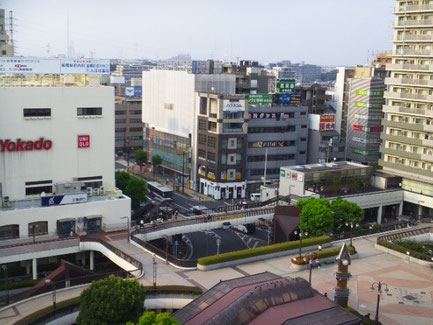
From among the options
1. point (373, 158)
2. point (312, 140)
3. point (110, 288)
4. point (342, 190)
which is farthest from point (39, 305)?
point (373, 158)

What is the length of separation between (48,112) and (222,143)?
33.0 meters

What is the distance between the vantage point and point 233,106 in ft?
284

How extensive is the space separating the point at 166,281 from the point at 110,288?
474 inches

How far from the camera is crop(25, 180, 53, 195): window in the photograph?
198ft

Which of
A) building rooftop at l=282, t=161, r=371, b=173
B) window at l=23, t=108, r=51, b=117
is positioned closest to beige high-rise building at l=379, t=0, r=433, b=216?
building rooftop at l=282, t=161, r=371, b=173

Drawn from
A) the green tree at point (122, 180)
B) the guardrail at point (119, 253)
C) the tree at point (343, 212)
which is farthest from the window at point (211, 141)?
the guardrail at point (119, 253)

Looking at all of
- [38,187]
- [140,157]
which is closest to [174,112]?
[140,157]

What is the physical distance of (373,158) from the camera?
10581 cm

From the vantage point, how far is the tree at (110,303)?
32.8 meters

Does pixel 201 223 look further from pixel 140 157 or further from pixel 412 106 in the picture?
pixel 140 157

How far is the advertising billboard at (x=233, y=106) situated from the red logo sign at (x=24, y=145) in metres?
32.6

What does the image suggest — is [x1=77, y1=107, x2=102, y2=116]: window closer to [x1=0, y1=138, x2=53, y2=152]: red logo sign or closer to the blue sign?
[x1=0, y1=138, x2=53, y2=152]: red logo sign

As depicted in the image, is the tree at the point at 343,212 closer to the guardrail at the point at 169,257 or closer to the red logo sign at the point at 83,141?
the guardrail at the point at 169,257

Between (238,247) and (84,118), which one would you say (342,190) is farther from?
(84,118)
